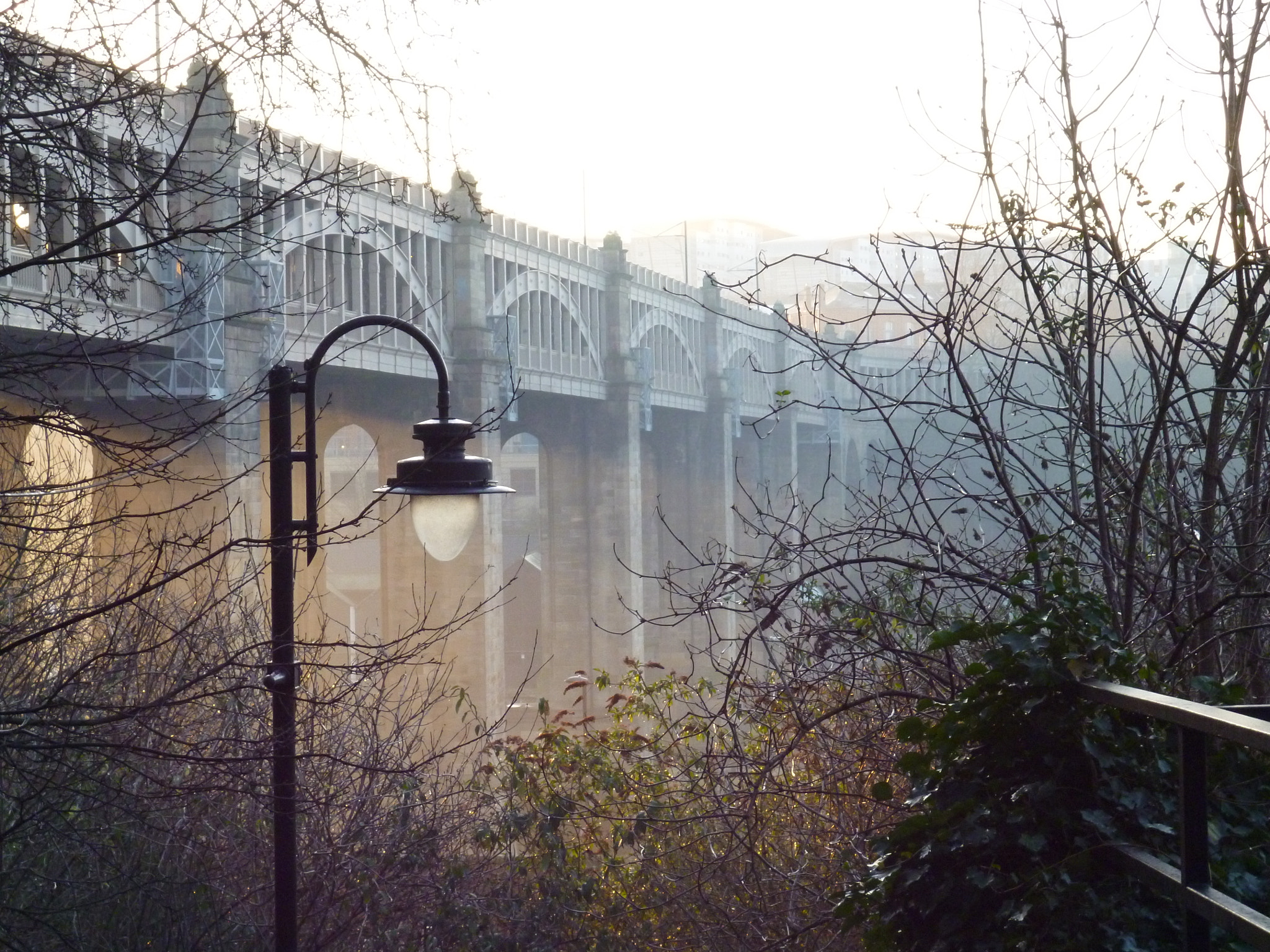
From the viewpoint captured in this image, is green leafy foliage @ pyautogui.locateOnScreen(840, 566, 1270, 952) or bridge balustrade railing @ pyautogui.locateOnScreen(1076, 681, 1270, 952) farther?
green leafy foliage @ pyautogui.locateOnScreen(840, 566, 1270, 952)

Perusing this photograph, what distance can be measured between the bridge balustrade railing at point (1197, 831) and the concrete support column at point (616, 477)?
3576 cm

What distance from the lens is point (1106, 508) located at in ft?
18.0


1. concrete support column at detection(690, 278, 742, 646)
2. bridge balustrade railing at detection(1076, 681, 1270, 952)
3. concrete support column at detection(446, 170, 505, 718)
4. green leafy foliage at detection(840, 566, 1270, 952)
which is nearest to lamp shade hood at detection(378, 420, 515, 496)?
green leafy foliage at detection(840, 566, 1270, 952)

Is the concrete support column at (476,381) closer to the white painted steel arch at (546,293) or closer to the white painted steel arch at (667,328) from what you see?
the white painted steel arch at (546,293)

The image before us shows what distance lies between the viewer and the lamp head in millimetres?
5094

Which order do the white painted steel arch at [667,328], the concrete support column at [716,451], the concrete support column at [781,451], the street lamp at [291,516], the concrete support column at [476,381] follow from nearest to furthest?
the street lamp at [291,516]
the concrete support column at [476,381]
the white painted steel arch at [667,328]
the concrete support column at [716,451]
the concrete support column at [781,451]

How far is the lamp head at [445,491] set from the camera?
5094 mm

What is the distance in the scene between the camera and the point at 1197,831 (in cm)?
220

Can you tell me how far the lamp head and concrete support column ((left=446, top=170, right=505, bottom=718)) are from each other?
23.7 metres

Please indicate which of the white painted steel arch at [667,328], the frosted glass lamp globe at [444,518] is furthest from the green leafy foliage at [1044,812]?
the white painted steel arch at [667,328]

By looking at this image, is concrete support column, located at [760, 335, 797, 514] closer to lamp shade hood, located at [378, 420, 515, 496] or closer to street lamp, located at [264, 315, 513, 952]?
lamp shade hood, located at [378, 420, 515, 496]

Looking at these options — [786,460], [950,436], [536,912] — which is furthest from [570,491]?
[950,436]

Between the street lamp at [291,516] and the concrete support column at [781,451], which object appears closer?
the street lamp at [291,516]

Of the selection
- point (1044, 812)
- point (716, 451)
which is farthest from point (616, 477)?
point (1044, 812)
